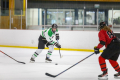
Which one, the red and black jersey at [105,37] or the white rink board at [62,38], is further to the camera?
the white rink board at [62,38]

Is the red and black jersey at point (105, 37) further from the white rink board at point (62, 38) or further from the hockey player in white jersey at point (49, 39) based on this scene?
the white rink board at point (62, 38)

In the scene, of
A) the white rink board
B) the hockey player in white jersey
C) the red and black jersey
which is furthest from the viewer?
the white rink board

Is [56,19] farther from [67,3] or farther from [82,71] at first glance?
[82,71]

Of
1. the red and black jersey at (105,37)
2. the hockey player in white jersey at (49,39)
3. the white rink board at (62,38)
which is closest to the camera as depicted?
the red and black jersey at (105,37)

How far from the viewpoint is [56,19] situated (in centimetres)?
788

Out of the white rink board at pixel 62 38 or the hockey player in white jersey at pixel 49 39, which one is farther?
the white rink board at pixel 62 38

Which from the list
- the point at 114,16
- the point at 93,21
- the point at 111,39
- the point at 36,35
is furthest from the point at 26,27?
the point at 111,39

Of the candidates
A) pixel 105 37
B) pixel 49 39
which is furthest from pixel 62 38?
pixel 105 37

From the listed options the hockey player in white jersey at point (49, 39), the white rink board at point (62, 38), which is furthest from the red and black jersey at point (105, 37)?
the white rink board at point (62, 38)

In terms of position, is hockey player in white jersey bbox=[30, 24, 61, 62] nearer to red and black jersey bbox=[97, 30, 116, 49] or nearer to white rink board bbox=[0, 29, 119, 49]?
red and black jersey bbox=[97, 30, 116, 49]

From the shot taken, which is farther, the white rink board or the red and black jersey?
the white rink board

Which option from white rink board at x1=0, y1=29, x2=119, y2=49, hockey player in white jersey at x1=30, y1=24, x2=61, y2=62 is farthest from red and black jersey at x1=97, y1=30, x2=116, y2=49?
white rink board at x1=0, y1=29, x2=119, y2=49

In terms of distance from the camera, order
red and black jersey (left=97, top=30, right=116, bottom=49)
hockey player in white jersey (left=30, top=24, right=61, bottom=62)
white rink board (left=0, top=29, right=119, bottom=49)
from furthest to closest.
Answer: white rink board (left=0, top=29, right=119, bottom=49), hockey player in white jersey (left=30, top=24, right=61, bottom=62), red and black jersey (left=97, top=30, right=116, bottom=49)

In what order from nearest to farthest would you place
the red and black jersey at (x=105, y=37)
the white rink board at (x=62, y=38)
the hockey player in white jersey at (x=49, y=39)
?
the red and black jersey at (x=105, y=37)
the hockey player in white jersey at (x=49, y=39)
the white rink board at (x=62, y=38)
